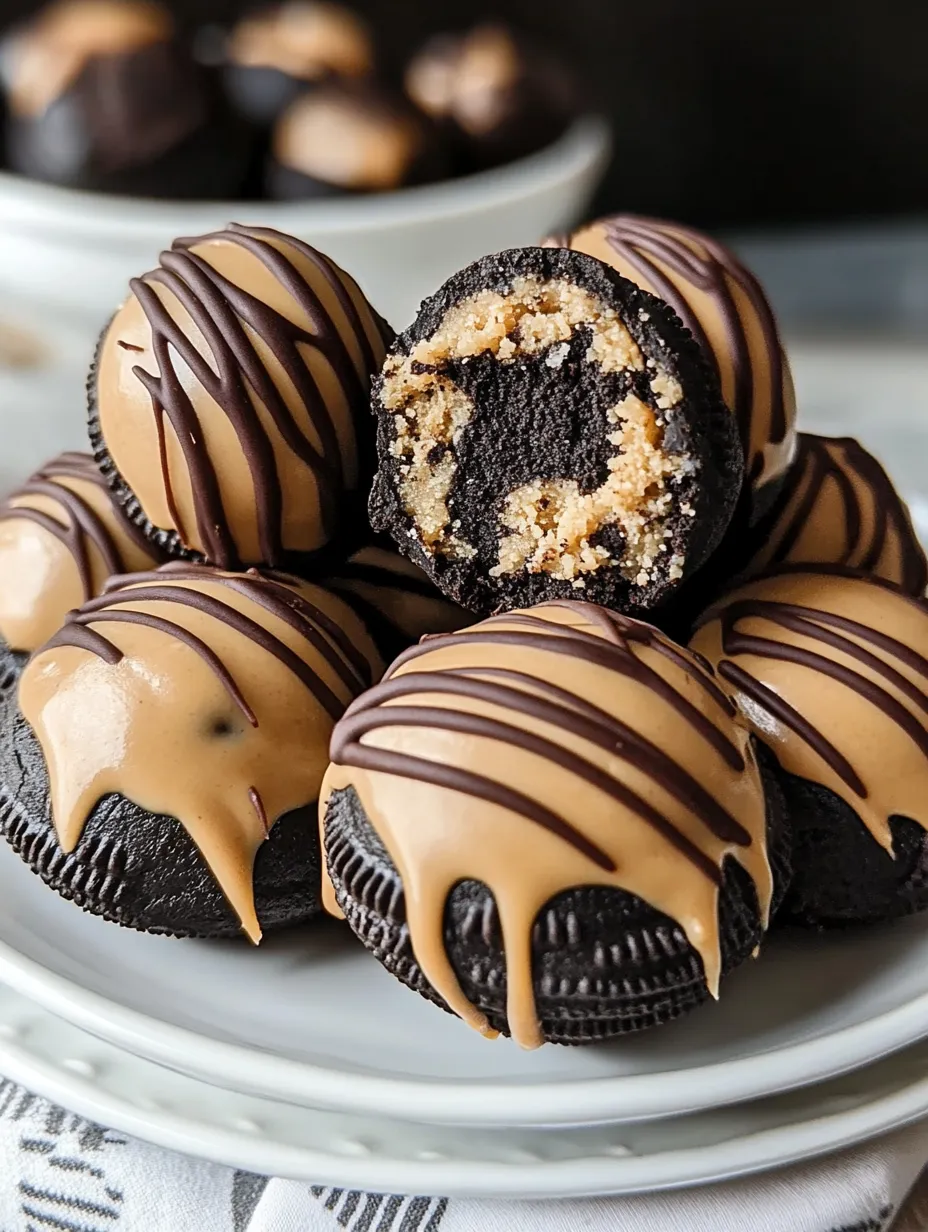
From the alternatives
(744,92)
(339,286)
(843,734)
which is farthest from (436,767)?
(744,92)

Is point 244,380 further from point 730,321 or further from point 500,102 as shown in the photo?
point 500,102

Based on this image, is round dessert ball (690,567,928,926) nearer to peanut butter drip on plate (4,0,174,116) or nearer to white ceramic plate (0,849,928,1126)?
white ceramic plate (0,849,928,1126)

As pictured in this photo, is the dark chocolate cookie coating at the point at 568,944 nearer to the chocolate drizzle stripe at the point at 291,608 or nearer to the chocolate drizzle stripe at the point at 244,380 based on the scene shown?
the chocolate drizzle stripe at the point at 291,608

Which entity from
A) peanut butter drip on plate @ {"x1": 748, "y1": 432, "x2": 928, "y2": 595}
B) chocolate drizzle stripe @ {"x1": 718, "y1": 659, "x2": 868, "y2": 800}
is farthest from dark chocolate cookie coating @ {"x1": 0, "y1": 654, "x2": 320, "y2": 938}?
peanut butter drip on plate @ {"x1": 748, "y1": 432, "x2": 928, "y2": 595}

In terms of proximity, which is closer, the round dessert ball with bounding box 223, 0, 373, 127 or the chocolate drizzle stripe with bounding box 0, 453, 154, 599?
the chocolate drizzle stripe with bounding box 0, 453, 154, 599

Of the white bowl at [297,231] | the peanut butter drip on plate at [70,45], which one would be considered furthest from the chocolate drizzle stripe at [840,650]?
the peanut butter drip on plate at [70,45]
